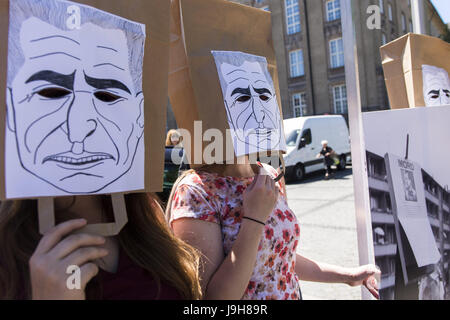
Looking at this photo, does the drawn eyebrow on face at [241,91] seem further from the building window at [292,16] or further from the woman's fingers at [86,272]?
the building window at [292,16]

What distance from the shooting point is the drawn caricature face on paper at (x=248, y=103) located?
1.06 metres

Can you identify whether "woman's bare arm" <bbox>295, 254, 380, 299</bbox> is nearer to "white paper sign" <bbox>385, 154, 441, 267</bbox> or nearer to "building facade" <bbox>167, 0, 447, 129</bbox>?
"white paper sign" <bbox>385, 154, 441, 267</bbox>

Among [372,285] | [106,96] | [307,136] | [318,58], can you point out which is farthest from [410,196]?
[318,58]

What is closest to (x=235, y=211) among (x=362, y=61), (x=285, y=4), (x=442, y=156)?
(x=442, y=156)

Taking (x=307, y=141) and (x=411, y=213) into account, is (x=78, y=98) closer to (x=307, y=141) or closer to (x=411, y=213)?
(x=411, y=213)

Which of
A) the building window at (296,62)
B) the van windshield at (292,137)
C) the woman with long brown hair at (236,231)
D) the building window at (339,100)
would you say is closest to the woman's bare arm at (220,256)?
the woman with long brown hair at (236,231)

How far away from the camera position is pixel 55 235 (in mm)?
639

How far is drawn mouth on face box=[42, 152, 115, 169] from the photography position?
672 millimetres

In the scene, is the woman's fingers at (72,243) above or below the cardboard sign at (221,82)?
below

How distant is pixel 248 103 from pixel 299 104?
18.7 metres

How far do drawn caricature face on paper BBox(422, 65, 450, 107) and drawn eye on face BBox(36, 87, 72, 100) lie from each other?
4.87ft

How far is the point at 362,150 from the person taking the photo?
1.23 meters

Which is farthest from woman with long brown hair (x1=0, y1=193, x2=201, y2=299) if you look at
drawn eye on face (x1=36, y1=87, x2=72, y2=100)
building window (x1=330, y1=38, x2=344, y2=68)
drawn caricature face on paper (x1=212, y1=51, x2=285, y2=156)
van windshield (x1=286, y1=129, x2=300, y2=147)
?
building window (x1=330, y1=38, x2=344, y2=68)
